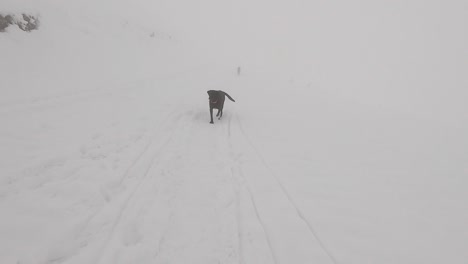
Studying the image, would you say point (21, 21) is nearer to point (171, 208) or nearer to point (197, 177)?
point (197, 177)

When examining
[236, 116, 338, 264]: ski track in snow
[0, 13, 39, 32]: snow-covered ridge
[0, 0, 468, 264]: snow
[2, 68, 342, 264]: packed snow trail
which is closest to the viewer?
[2, 68, 342, 264]: packed snow trail

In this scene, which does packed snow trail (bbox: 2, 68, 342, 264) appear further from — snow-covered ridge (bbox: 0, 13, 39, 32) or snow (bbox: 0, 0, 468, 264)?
snow-covered ridge (bbox: 0, 13, 39, 32)

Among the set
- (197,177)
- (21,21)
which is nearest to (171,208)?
(197,177)

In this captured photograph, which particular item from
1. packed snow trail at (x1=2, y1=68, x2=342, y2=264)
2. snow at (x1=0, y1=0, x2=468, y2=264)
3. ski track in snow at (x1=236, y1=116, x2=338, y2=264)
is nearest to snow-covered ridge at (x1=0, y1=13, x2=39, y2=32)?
snow at (x1=0, y1=0, x2=468, y2=264)

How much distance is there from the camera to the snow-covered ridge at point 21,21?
8.69m

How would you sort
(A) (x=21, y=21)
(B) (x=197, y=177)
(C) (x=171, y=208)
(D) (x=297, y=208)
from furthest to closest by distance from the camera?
1. (A) (x=21, y=21)
2. (B) (x=197, y=177)
3. (D) (x=297, y=208)
4. (C) (x=171, y=208)

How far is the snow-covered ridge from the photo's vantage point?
8.69m

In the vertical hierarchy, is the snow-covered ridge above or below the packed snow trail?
above

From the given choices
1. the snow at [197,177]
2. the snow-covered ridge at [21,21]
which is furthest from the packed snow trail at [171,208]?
the snow-covered ridge at [21,21]

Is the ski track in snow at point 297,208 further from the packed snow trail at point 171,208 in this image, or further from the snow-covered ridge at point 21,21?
the snow-covered ridge at point 21,21

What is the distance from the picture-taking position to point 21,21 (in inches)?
372

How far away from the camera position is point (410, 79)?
164875mm

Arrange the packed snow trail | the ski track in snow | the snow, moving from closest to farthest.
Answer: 1. the packed snow trail
2. the snow
3. the ski track in snow

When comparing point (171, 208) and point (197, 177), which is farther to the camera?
point (197, 177)
